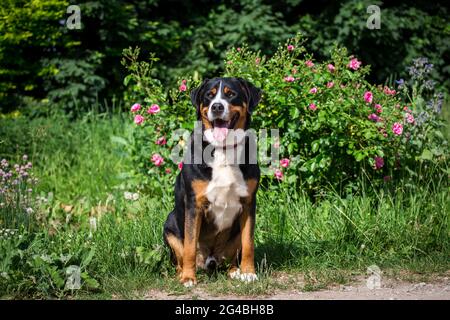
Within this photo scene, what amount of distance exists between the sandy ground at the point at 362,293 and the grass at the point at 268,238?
74 millimetres

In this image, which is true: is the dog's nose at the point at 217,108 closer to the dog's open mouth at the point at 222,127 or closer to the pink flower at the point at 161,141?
the dog's open mouth at the point at 222,127

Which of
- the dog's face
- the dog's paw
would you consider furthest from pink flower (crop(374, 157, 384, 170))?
the dog's paw

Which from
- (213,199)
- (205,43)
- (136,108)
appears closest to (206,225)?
(213,199)

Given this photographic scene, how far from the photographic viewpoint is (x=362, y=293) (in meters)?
4.14

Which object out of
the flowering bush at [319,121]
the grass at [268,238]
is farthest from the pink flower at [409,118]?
the grass at [268,238]

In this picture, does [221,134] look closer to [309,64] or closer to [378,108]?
[309,64]

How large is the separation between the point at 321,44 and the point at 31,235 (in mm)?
6357

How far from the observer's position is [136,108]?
587 cm

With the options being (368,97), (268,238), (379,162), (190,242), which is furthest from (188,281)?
(368,97)

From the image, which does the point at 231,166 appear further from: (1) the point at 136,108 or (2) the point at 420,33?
(2) the point at 420,33

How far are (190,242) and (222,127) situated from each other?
862 mm

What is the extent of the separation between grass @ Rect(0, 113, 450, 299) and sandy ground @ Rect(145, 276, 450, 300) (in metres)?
0.07

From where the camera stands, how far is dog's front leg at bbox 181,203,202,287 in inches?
168

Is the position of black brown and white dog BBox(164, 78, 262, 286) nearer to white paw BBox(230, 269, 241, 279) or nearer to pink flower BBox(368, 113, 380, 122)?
white paw BBox(230, 269, 241, 279)
